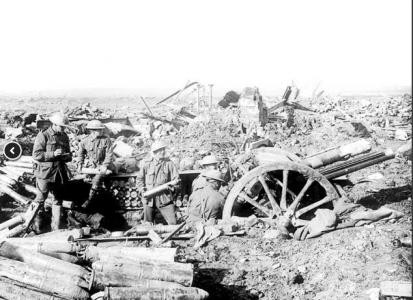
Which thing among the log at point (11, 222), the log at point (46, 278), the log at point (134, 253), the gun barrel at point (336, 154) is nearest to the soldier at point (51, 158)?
the log at point (11, 222)

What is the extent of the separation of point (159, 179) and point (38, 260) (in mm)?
3472

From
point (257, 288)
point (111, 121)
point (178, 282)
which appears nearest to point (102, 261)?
point (178, 282)

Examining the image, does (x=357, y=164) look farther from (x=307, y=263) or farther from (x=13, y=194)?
(x=13, y=194)

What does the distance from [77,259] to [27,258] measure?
0.54 metres

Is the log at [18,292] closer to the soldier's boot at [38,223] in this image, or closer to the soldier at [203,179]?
the soldier at [203,179]

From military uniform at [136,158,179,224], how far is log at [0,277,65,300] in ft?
12.5

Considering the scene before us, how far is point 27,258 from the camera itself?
4.16 meters

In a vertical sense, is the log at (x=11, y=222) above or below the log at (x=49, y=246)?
below

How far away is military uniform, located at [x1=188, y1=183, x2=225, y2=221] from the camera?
700 cm

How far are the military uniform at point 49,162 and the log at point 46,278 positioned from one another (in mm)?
3307

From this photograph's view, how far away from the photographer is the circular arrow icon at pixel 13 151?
354 inches

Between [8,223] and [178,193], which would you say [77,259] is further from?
[178,193]

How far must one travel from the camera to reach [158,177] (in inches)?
293

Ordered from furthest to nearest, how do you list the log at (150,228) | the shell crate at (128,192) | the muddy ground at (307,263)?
1. the shell crate at (128,192)
2. the log at (150,228)
3. the muddy ground at (307,263)
